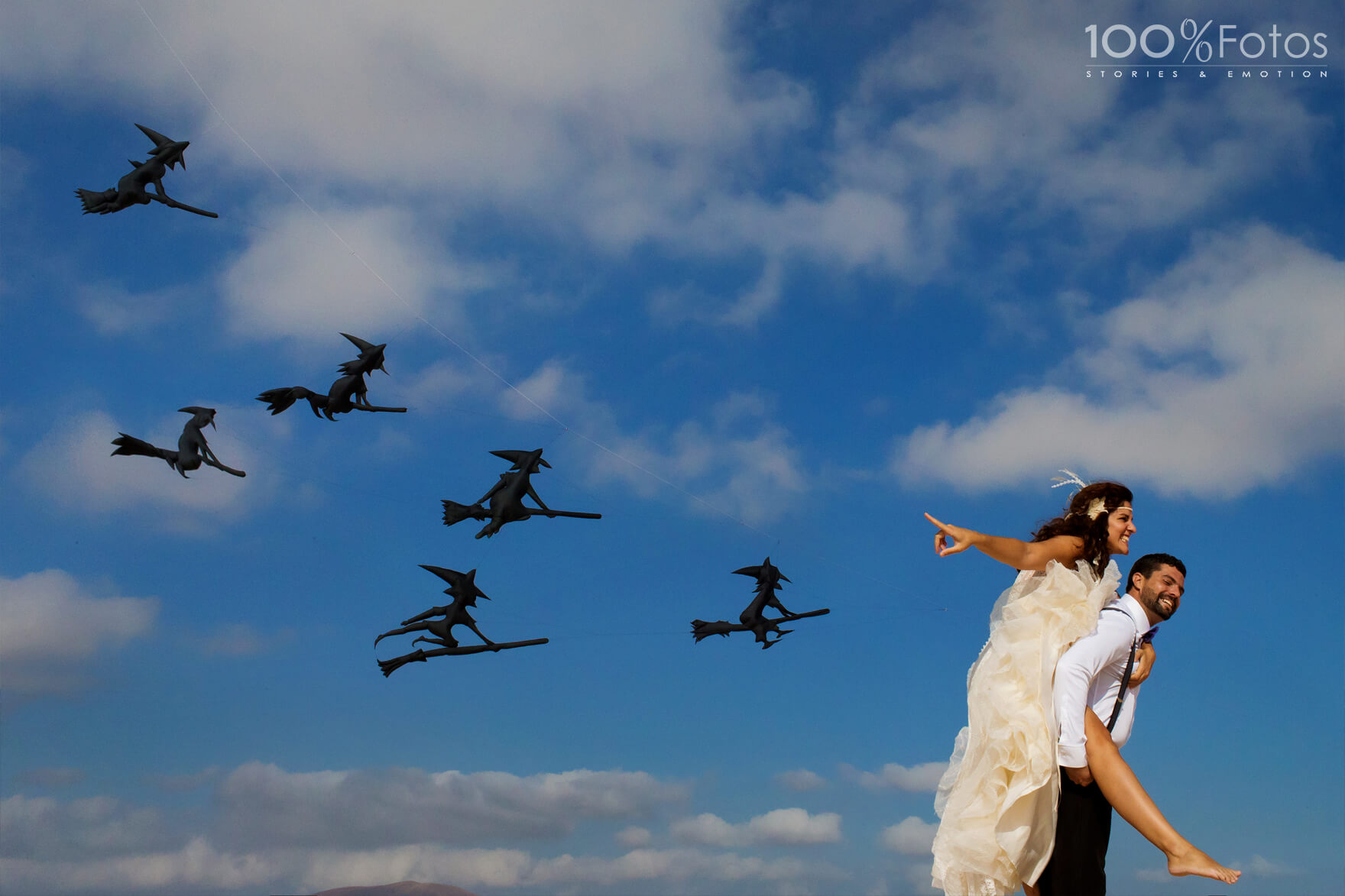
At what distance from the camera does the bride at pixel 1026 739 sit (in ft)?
18.0

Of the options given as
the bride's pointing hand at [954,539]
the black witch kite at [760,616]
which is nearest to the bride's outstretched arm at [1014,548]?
the bride's pointing hand at [954,539]

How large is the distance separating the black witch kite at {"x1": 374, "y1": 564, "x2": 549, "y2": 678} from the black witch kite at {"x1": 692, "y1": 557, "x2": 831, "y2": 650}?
1.90 m

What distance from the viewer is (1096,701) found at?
5.71 meters

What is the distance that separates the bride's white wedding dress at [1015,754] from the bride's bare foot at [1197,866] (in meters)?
0.61

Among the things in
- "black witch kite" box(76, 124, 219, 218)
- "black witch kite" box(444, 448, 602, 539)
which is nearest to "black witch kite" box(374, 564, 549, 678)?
"black witch kite" box(444, 448, 602, 539)

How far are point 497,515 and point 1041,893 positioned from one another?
16.6 ft

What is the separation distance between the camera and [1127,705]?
575cm

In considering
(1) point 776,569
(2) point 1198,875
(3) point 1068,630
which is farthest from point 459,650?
(2) point 1198,875

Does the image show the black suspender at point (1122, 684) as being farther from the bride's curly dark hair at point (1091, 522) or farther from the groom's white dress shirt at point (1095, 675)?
the bride's curly dark hair at point (1091, 522)

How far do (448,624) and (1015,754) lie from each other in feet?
16.5

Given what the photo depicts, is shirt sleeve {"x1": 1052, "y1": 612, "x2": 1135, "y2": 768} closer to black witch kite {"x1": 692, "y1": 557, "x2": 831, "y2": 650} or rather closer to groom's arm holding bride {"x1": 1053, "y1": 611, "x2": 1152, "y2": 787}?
groom's arm holding bride {"x1": 1053, "y1": 611, "x2": 1152, "y2": 787}

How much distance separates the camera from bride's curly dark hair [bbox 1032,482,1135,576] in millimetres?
6211

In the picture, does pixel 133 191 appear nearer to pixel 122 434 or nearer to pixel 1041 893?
pixel 122 434

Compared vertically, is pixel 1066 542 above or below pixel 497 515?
below
